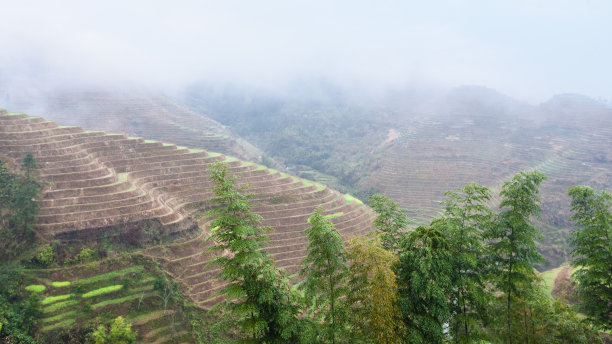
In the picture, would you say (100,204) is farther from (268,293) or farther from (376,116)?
(376,116)

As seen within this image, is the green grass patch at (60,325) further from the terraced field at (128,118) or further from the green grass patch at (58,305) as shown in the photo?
the terraced field at (128,118)

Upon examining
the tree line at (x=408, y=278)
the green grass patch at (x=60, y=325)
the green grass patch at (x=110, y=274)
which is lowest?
the green grass patch at (x=60, y=325)

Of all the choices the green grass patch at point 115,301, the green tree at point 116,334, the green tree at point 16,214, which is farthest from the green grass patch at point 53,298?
the green tree at point 16,214

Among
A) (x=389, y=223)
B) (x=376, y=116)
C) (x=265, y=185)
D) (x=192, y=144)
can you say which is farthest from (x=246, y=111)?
(x=389, y=223)

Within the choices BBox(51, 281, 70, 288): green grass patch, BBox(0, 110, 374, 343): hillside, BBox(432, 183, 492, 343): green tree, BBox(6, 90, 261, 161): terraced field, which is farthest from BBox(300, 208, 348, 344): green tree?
BBox(6, 90, 261, 161): terraced field

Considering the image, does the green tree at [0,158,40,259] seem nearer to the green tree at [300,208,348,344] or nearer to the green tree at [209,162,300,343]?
the green tree at [209,162,300,343]

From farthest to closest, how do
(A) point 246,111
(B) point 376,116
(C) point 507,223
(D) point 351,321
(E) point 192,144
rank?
(A) point 246,111
(B) point 376,116
(E) point 192,144
(C) point 507,223
(D) point 351,321
